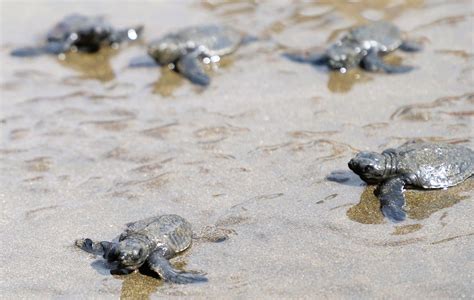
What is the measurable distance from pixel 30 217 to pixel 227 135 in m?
1.68

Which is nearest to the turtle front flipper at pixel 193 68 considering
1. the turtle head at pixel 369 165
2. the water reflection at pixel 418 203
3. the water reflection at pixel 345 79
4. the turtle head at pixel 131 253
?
the water reflection at pixel 345 79

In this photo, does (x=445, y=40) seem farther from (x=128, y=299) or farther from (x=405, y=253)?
(x=128, y=299)

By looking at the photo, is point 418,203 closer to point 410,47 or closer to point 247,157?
point 247,157

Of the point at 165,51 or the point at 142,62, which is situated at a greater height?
the point at 165,51

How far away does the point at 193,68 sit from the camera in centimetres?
700

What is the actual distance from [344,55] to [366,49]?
267 mm

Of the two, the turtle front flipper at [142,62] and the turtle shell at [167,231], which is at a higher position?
the turtle shell at [167,231]

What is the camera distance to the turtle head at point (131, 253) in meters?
4.07

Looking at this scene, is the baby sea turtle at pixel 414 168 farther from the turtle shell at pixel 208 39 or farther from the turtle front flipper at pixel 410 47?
the turtle shell at pixel 208 39

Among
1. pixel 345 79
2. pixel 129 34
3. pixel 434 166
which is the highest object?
pixel 434 166

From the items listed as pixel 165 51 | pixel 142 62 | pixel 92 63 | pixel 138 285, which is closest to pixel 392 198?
pixel 138 285

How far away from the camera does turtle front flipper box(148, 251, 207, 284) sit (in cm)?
406

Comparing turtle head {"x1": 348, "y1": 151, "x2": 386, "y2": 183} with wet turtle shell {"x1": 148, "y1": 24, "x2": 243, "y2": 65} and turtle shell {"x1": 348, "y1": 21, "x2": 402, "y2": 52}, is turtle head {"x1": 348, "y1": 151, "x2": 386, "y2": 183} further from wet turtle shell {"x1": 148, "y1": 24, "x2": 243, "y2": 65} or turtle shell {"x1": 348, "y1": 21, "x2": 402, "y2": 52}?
wet turtle shell {"x1": 148, "y1": 24, "x2": 243, "y2": 65}

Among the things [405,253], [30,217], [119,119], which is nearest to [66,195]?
[30,217]
